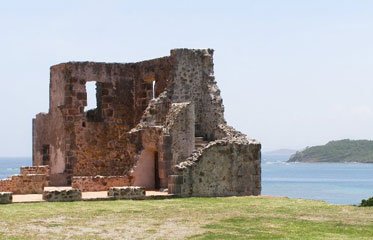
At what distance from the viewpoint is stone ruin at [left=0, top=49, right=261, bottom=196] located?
28.3 m

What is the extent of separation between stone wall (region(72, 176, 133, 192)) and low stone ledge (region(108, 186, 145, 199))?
3375 mm

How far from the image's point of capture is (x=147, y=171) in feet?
99.2

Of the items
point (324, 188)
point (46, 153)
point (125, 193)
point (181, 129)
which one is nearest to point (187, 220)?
point (125, 193)

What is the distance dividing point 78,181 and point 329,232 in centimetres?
1317

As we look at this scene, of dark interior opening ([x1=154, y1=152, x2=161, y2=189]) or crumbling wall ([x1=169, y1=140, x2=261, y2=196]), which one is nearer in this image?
crumbling wall ([x1=169, y1=140, x2=261, y2=196])

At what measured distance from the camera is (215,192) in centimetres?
2802

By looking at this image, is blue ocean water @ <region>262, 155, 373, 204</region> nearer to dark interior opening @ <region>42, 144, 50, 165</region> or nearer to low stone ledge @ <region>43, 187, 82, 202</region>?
dark interior opening @ <region>42, 144, 50, 165</region>

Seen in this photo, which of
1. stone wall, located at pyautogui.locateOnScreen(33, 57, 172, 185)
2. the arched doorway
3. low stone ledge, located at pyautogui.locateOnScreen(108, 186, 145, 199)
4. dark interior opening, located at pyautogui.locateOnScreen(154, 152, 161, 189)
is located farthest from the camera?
stone wall, located at pyautogui.locateOnScreen(33, 57, 172, 185)

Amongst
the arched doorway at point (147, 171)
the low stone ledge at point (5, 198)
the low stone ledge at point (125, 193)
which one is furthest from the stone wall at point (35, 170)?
the low stone ledge at point (5, 198)

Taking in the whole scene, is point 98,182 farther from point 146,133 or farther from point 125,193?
point 125,193

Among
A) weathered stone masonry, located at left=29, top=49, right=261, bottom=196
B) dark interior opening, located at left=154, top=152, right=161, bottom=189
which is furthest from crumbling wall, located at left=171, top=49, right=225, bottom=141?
dark interior opening, located at left=154, top=152, right=161, bottom=189

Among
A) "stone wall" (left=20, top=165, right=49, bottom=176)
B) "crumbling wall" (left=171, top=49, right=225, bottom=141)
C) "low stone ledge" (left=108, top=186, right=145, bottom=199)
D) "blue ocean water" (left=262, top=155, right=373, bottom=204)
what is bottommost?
"blue ocean water" (left=262, top=155, right=373, bottom=204)

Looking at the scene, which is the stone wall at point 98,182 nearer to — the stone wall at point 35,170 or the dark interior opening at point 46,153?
the stone wall at point 35,170

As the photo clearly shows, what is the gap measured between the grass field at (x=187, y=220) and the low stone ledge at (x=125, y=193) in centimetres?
87
